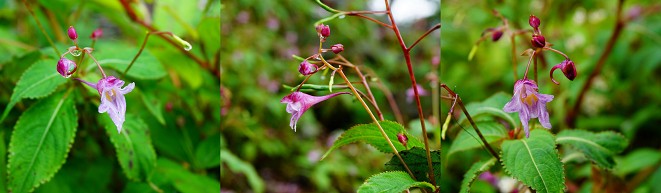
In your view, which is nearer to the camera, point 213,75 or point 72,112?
point 72,112

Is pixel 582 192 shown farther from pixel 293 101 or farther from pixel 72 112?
pixel 72 112

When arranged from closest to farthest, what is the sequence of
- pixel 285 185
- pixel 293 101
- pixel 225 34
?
pixel 293 101 < pixel 285 185 < pixel 225 34

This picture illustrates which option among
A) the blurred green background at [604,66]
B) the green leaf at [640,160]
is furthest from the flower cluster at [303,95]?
the green leaf at [640,160]

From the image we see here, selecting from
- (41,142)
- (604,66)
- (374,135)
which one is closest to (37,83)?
(41,142)

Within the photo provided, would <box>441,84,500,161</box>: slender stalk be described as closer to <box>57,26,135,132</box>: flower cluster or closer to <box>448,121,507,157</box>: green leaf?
<box>448,121,507,157</box>: green leaf

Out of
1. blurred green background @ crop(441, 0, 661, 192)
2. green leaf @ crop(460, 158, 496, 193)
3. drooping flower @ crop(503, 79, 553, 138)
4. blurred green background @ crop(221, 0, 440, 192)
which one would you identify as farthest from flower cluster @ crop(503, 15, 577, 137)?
blurred green background @ crop(441, 0, 661, 192)

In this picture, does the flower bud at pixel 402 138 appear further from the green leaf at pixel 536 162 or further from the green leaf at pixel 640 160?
the green leaf at pixel 640 160

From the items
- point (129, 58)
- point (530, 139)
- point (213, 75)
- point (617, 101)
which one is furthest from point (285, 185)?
point (617, 101)
